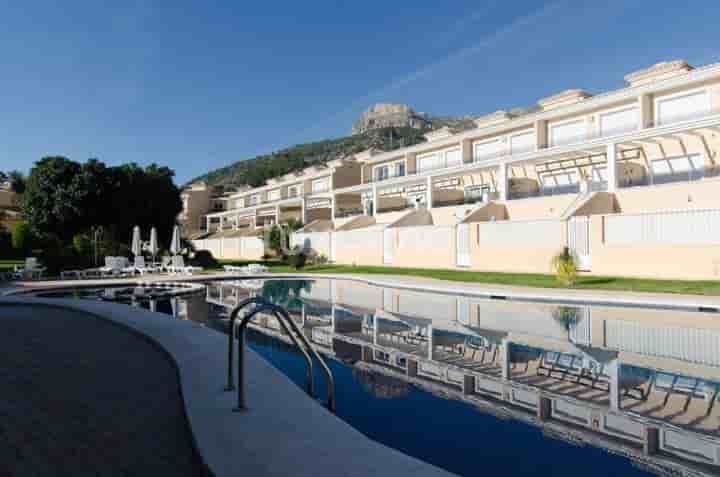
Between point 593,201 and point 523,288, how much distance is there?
7951 millimetres

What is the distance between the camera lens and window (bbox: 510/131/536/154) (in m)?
32.5

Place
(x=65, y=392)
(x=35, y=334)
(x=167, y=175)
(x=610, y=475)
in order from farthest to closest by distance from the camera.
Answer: (x=167, y=175) < (x=35, y=334) < (x=65, y=392) < (x=610, y=475)

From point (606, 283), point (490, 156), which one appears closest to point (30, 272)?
point (606, 283)

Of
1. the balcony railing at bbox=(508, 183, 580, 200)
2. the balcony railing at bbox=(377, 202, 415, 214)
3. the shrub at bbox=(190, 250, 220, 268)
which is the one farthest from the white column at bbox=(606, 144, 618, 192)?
the shrub at bbox=(190, 250, 220, 268)

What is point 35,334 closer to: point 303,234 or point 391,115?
point 303,234

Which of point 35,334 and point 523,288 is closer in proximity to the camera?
point 35,334

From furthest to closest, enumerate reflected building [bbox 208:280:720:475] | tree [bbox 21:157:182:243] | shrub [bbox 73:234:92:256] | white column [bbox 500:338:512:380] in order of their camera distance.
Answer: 1. tree [bbox 21:157:182:243]
2. shrub [bbox 73:234:92:256]
3. white column [bbox 500:338:512:380]
4. reflected building [bbox 208:280:720:475]

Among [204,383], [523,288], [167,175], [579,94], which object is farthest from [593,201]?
[167,175]

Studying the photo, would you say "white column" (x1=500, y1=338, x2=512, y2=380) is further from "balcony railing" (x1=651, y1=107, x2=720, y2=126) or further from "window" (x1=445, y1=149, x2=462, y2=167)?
"window" (x1=445, y1=149, x2=462, y2=167)

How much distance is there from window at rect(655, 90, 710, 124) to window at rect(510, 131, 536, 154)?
308 inches

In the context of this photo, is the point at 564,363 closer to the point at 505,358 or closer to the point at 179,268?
the point at 505,358

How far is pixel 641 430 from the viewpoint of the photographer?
4508 mm

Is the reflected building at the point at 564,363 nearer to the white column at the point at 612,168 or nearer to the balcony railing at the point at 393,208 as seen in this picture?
the white column at the point at 612,168

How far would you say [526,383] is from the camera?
605 centimetres
